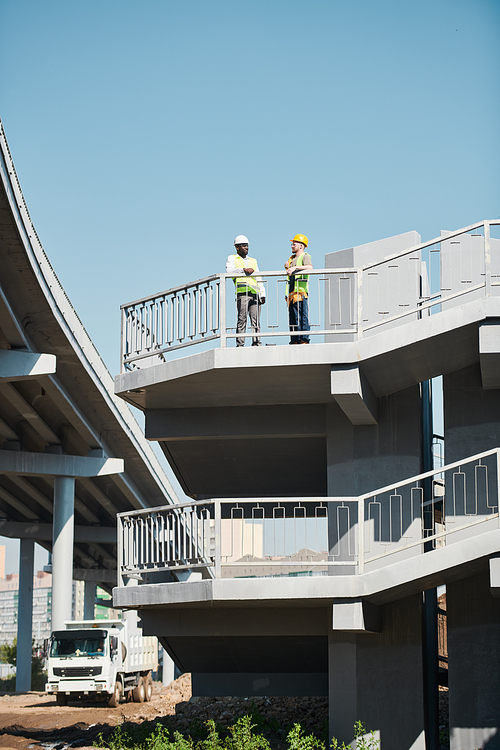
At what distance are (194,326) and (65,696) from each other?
1880 centimetres

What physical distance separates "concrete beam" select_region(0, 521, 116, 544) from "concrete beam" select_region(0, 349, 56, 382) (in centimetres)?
2122

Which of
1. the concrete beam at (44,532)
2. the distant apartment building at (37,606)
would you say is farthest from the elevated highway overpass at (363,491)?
the distant apartment building at (37,606)

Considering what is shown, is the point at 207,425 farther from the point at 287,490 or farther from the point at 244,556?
the point at 287,490

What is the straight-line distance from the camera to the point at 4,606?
138 meters

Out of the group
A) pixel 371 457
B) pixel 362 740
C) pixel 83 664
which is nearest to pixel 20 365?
pixel 83 664

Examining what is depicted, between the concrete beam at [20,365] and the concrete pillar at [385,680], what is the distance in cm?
1329

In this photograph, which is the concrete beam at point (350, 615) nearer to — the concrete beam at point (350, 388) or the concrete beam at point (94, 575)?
the concrete beam at point (350, 388)

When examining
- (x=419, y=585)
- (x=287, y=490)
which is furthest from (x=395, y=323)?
(x=287, y=490)

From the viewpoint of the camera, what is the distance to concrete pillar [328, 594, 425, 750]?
14383mm

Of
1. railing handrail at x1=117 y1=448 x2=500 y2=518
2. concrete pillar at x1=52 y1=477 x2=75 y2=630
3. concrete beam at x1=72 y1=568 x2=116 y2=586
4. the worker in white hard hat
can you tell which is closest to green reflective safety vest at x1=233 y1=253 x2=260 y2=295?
the worker in white hard hat

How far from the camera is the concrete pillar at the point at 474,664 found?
13922 millimetres

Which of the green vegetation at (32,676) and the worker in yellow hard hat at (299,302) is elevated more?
the worker in yellow hard hat at (299,302)

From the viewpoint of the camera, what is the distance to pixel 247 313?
15102mm

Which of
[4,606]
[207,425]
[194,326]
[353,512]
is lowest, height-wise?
[4,606]
